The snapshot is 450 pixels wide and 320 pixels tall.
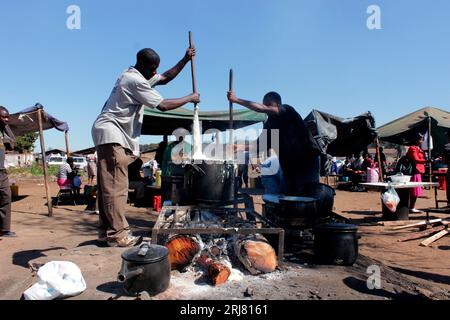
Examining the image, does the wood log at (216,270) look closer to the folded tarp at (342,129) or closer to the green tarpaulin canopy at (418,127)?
the folded tarp at (342,129)

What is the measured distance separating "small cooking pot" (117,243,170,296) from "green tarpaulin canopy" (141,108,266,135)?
6.79 metres

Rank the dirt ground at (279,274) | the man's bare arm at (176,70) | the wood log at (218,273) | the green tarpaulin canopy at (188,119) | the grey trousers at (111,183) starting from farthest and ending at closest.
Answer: the green tarpaulin canopy at (188,119)
the man's bare arm at (176,70)
the grey trousers at (111,183)
the wood log at (218,273)
the dirt ground at (279,274)

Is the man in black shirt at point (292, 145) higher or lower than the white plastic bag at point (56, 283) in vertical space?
higher

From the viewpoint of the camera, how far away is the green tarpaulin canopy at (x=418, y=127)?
1271cm

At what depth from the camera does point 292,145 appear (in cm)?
531

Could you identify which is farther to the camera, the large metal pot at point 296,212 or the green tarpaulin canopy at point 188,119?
the green tarpaulin canopy at point 188,119

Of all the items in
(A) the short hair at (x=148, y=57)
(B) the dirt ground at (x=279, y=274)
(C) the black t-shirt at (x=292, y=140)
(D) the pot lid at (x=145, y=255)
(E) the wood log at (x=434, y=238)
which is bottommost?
(E) the wood log at (x=434, y=238)

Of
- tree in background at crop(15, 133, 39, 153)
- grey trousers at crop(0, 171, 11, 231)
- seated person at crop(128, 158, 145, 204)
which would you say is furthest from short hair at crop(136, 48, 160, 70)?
tree in background at crop(15, 133, 39, 153)

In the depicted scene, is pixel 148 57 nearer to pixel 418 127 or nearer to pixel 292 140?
pixel 292 140

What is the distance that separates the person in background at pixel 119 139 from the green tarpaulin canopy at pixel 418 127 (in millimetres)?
11843

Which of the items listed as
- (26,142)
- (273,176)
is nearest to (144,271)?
(273,176)

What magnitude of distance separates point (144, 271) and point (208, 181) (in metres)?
1.69

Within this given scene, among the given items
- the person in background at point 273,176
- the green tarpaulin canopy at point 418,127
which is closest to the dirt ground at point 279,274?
the person in background at point 273,176

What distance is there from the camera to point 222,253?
10.6 feet
